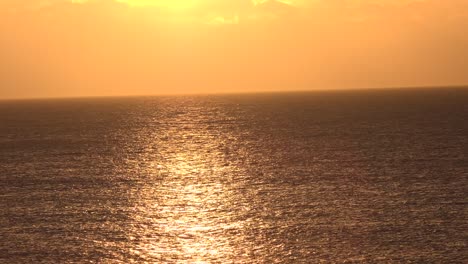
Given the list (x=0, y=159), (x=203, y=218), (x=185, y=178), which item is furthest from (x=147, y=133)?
(x=203, y=218)

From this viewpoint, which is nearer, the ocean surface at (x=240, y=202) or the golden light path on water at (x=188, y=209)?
the ocean surface at (x=240, y=202)

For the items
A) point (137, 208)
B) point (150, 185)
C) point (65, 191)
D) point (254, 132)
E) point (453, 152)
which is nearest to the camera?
point (137, 208)

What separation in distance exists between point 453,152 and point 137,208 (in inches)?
2540

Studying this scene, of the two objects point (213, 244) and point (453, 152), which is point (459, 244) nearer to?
point (213, 244)

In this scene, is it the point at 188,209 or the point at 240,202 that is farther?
the point at 240,202

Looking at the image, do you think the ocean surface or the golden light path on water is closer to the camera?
the ocean surface

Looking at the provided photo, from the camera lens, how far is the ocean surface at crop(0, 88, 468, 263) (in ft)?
201

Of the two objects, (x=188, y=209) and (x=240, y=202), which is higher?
(x=240, y=202)

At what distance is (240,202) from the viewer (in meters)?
81.1

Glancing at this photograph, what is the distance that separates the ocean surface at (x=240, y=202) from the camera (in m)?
61.4

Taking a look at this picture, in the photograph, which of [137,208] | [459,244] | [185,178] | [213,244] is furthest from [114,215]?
[459,244]

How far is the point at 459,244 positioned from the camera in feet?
200

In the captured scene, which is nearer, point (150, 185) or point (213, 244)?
point (213, 244)

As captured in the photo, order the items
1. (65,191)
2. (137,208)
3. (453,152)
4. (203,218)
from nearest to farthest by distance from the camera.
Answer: (203,218)
(137,208)
(65,191)
(453,152)
